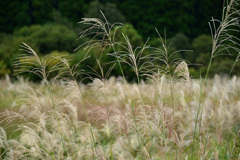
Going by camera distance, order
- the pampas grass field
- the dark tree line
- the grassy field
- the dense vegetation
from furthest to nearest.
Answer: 1. the dark tree line
2. the dense vegetation
3. the grassy field
4. the pampas grass field

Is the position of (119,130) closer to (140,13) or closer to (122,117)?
(122,117)

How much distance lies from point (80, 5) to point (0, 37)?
34.0ft

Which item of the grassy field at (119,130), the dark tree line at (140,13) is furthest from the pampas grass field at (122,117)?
the dark tree line at (140,13)

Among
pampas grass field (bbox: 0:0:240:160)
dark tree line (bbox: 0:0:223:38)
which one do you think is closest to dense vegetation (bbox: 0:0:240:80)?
dark tree line (bbox: 0:0:223:38)

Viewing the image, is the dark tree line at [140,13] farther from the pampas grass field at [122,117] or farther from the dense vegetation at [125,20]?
the pampas grass field at [122,117]

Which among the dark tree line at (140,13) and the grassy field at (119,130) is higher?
the dark tree line at (140,13)

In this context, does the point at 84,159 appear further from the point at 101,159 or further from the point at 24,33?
the point at 24,33

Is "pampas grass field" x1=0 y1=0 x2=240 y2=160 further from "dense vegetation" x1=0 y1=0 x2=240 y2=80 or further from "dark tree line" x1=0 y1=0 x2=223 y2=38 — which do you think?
"dark tree line" x1=0 y1=0 x2=223 y2=38

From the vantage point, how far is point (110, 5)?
23250 millimetres

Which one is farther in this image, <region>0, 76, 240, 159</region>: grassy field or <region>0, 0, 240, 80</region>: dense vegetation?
<region>0, 0, 240, 80</region>: dense vegetation

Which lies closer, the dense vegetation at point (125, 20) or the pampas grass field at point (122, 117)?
the pampas grass field at point (122, 117)

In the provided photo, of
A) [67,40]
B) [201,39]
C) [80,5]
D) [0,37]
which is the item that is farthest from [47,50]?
[80,5]

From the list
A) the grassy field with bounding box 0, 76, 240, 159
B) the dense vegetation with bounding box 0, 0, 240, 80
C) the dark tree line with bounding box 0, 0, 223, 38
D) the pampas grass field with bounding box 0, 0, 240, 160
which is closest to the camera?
the pampas grass field with bounding box 0, 0, 240, 160

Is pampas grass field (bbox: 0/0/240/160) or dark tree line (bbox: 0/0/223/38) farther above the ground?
dark tree line (bbox: 0/0/223/38)
